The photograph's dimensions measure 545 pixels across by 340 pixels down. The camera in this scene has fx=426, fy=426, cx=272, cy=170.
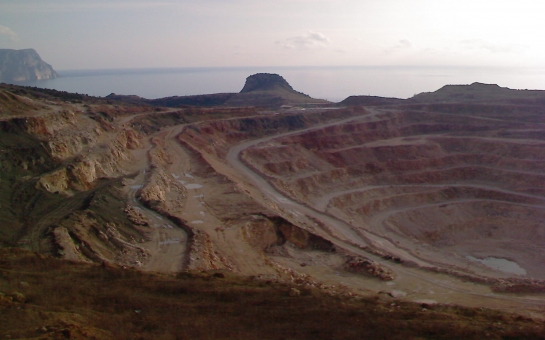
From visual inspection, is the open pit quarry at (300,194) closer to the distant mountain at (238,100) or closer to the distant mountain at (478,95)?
the distant mountain at (478,95)

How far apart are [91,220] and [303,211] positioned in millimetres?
20133

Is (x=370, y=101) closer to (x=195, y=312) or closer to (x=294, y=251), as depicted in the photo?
(x=294, y=251)

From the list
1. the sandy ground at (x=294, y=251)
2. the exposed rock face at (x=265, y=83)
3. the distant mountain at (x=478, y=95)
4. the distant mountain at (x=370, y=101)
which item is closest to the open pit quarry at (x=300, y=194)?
the sandy ground at (x=294, y=251)

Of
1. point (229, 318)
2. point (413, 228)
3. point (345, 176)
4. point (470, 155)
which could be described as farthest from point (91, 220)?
point (470, 155)

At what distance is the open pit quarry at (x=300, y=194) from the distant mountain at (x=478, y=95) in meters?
4.40

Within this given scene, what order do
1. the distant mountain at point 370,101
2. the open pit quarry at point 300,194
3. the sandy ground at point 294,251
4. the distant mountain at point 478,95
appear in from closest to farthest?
1. the sandy ground at point 294,251
2. the open pit quarry at point 300,194
3. the distant mountain at point 478,95
4. the distant mountain at point 370,101

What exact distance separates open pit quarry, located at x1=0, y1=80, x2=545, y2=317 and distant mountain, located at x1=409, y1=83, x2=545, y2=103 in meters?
4.40

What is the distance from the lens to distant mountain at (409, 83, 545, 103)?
80.5 m

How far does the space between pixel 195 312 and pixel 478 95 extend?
298 ft

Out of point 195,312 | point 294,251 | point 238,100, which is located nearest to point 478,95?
point 238,100

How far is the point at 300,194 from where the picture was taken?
4741cm

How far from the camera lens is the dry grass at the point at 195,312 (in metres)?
12.5

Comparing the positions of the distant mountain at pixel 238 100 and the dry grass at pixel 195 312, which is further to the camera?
the distant mountain at pixel 238 100

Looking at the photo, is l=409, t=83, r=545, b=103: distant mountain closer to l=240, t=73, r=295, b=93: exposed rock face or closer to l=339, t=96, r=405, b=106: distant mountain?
l=339, t=96, r=405, b=106: distant mountain
